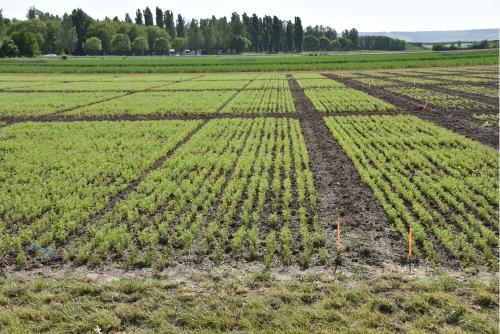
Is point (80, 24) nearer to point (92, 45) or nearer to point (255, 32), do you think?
point (92, 45)

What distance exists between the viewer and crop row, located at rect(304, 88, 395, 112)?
28188 millimetres

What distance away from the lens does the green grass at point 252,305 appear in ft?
19.9

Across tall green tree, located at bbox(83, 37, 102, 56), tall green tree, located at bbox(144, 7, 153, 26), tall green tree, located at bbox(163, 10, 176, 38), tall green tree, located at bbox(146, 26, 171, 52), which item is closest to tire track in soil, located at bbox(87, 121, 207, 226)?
tall green tree, located at bbox(83, 37, 102, 56)

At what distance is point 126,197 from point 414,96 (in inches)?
1158

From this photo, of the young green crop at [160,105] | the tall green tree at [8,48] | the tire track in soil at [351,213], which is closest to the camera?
the tire track in soil at [351,213]

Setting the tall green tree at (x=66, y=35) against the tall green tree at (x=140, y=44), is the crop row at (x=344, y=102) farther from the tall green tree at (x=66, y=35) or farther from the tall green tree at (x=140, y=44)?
the tall green tree at (x=140, y=44)

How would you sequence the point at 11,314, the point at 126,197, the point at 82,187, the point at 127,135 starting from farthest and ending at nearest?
the point at 127,135 < the point at 82,187 < the point at 126,197 < the point at 11,314

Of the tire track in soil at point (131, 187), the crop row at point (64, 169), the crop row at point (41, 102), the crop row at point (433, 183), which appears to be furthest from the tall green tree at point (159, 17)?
the crop row at point (433, 183)

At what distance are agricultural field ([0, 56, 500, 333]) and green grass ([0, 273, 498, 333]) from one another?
0.03 metres

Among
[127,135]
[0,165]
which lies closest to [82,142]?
[127,135]

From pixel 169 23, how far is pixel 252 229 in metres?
196

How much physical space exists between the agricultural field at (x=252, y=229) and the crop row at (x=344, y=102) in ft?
21.8

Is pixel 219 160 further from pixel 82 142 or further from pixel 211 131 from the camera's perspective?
pixel 82 142

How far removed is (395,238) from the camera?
29.2 ft
